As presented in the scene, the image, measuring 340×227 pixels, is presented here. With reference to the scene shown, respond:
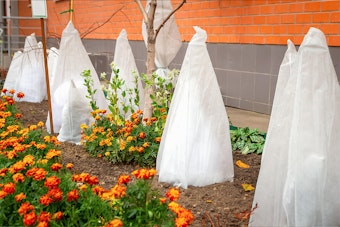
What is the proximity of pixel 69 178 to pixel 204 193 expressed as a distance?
3.93ft

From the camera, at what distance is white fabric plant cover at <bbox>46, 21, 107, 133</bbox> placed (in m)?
5.90

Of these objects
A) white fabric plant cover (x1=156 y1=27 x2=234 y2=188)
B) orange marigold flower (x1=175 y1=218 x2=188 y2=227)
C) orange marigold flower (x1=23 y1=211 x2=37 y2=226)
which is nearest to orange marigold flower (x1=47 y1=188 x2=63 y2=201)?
orange marigold flower (x1=23 y1=211 x2=37 y2=226)

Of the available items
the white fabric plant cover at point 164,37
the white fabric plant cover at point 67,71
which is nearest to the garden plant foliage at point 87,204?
the white fabric plant cover at point 67,71

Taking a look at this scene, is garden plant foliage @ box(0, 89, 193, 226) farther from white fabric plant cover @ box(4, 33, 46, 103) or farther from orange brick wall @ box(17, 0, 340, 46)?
white fabric plant cover @ box(4, 33, 46, 103)

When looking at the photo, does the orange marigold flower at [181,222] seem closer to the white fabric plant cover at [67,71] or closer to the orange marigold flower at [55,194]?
the orange marigold flower at [55,194]

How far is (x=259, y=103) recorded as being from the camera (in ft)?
22.9

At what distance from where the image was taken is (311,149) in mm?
2730

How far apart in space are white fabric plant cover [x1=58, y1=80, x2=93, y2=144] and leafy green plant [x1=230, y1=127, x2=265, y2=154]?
1.72 m

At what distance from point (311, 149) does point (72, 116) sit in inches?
134

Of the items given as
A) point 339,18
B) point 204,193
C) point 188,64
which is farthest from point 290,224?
point 339,18

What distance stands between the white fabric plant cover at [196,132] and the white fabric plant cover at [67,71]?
233 centimetres

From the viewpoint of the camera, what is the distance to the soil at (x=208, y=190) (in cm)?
321

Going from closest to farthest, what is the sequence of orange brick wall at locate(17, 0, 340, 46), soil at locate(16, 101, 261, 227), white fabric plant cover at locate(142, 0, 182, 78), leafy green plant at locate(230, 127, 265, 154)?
soil at locate(16, 101, 261, 227) → leafy green plant at locate(230, 127, 265, 154) → orange brick wall at locate(17, 0, 340, 46) → white fabric plant cover at locate(142, 0, 182, 78)

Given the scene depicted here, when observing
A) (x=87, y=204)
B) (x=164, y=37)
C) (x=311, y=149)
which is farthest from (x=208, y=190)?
(x=164, y=37)
